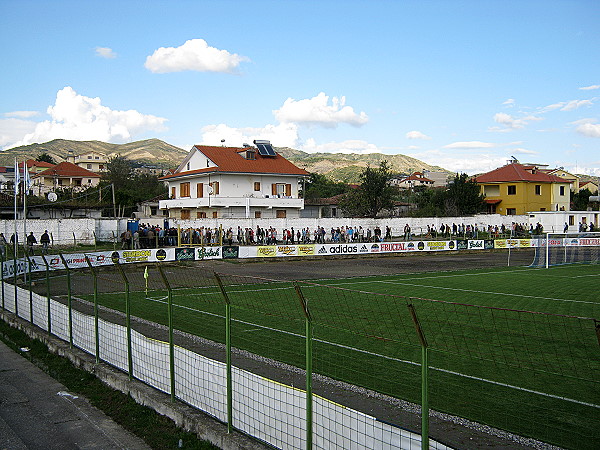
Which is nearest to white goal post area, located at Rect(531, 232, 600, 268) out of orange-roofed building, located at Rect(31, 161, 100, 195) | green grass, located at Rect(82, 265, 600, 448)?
green grass, located at Rect(82, 265, 600, 448)

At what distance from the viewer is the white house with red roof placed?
189 ft

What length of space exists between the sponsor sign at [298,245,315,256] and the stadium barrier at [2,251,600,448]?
2020 centimetres

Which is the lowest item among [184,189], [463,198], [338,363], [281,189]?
[338,363]

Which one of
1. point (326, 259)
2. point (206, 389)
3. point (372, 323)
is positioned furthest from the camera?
point (326, 259)

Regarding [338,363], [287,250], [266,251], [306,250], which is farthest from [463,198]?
[338,363]

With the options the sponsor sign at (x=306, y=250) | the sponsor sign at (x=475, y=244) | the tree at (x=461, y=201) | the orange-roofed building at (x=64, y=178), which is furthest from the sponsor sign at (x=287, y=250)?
the orange-roofed building at (x=64, y=178)

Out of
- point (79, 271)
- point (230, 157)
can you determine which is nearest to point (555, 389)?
point (79, 271)

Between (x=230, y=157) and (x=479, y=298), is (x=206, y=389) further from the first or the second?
(x=230, y=157)

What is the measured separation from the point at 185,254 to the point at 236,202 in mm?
21702

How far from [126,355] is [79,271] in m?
21.8

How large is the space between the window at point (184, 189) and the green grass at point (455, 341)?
38.7m

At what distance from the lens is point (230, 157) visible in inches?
2394

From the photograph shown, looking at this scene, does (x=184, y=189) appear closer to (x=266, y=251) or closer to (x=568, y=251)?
(x=266, y=251)

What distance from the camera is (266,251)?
39.2m
